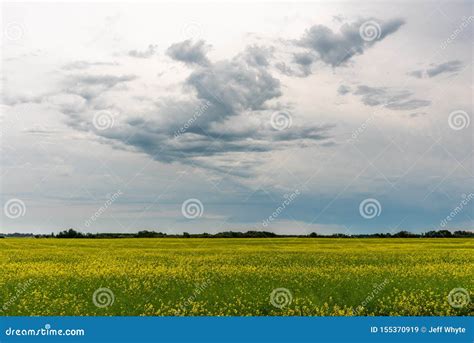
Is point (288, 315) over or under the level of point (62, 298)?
under

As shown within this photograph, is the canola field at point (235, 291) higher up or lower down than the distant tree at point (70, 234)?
lower down

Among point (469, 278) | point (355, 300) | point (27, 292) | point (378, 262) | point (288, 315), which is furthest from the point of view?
point (378, 262)

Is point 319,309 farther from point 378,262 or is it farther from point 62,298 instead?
point 378,262

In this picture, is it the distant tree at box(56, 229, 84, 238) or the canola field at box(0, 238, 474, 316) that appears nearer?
the canola field at box(0, 238, 474, 316)

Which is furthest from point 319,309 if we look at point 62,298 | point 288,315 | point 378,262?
point 378,262

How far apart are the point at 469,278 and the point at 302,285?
29.5 ft

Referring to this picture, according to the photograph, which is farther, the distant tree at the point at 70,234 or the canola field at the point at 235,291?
the distant tree at the point at 70,234

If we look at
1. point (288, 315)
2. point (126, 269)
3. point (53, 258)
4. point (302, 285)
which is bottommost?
point (288, 315)

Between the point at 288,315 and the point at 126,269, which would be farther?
the point at 126,269

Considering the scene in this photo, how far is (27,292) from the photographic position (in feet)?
70.7

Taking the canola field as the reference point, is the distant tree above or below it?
above

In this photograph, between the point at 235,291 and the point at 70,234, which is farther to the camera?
the point at 70,234

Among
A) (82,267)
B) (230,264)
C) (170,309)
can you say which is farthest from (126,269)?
(170,309)

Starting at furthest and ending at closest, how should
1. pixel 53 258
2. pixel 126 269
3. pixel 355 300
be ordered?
pixel 53 258 < pixel 126 269 < pixel 355 300
